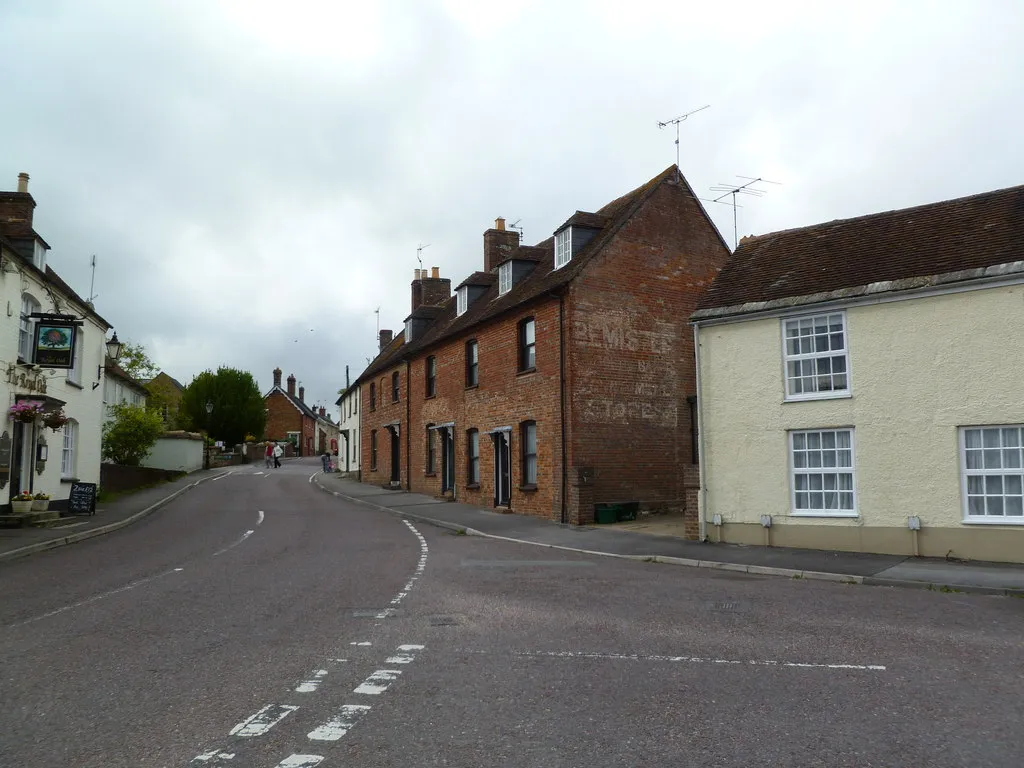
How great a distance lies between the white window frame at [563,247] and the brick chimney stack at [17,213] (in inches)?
556

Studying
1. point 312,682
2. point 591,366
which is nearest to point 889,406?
point 591,366

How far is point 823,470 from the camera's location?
50.6ft

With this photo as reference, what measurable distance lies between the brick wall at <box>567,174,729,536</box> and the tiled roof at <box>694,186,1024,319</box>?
4.18 m

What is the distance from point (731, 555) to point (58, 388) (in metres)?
18.6

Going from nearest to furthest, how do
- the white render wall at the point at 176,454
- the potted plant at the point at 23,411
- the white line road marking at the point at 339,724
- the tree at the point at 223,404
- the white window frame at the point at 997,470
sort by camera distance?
the white line road marking at the point at 339,724 < the white window frame at the point at 997,470 < the potted plant at the point at 23,411 < the white render wall at the point at 176,454 < the tree at the point at 223,404

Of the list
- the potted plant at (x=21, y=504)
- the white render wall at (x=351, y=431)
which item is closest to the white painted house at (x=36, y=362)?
the potted plant at (x=21, y=504)

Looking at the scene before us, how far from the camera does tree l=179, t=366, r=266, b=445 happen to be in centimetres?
7019

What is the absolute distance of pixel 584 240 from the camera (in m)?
23.4

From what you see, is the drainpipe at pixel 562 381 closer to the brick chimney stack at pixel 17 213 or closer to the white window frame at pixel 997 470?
the white window frame at pixel 997 470

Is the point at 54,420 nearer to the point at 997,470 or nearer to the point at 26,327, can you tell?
the point at 26,327

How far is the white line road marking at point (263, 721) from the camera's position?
4895 mm

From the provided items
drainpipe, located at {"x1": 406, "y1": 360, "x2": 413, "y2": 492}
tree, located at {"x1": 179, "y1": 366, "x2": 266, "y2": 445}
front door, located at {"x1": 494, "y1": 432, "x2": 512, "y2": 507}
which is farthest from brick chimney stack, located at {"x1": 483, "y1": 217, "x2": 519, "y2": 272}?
tree, located at {"x1": 179, "y1": 366, "x2": 266, "y2": 445}

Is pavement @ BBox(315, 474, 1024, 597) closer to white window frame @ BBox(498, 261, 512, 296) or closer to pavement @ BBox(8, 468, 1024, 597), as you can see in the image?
pavement @ BBox(8, 468, 1024, 597)

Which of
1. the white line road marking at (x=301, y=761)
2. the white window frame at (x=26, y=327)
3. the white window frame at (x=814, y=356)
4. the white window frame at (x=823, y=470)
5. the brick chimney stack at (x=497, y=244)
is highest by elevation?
the brick chimney stack at (x=497, y=244)
